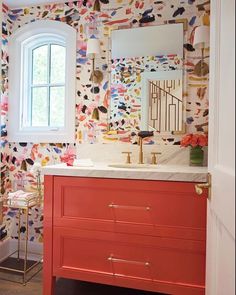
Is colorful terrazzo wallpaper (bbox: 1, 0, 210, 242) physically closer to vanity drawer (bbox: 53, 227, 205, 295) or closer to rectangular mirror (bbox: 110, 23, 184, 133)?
rectangular mirror (bbox: 110, 23, 184, 133)

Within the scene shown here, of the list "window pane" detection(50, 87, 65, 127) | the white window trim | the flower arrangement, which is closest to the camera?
the flower arrangement

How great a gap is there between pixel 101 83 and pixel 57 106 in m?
0.49

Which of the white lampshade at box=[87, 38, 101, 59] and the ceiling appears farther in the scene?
the ceiling

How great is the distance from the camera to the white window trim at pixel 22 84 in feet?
7.71

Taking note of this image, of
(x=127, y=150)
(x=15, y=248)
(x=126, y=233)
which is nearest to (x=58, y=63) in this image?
(x=127, y=150)

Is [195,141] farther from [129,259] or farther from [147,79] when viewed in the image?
[129,259]

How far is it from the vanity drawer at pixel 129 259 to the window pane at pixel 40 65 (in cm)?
145

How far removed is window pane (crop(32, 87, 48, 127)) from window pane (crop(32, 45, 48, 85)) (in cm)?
9

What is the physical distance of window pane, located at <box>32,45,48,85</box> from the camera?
2531mm

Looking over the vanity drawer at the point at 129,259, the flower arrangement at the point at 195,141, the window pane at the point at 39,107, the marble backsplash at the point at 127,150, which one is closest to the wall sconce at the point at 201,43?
the flower arrangement at the point at 195,141

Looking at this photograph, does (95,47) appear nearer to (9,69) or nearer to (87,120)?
(87,120)

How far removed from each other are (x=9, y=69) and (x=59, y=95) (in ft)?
1.77

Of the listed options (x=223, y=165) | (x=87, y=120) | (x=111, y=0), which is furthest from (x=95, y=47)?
(x=223, y=165)

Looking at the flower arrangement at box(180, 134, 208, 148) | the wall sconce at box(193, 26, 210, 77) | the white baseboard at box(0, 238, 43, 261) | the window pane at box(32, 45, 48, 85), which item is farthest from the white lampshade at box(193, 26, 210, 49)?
the white baseboard at box(0, 238, 43, 261)
